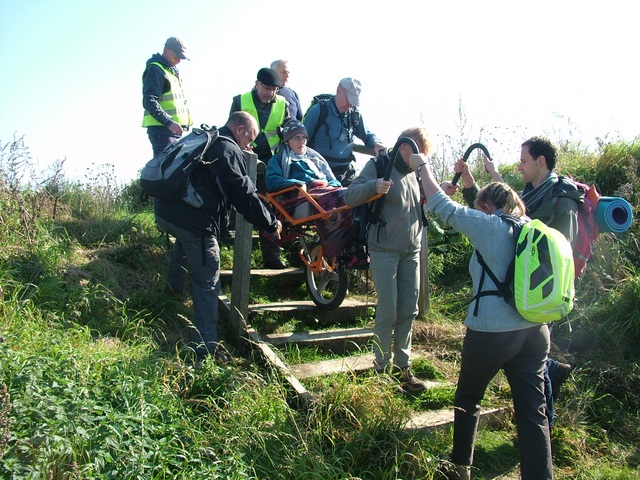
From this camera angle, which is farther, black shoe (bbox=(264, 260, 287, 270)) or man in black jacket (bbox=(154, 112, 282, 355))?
black shoe (bbox=(264, 260, 287, 270))

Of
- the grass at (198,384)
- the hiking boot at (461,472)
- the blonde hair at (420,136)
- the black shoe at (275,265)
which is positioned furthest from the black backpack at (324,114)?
the hiking boot at (461,472)

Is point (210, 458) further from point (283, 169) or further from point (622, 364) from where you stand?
point (622, 364)

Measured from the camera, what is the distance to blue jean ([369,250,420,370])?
4339 millimetres

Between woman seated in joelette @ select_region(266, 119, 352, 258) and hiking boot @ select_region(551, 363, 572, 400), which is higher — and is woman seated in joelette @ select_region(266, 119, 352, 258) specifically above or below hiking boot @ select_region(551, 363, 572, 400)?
above

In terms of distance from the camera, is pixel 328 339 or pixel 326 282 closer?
pixel 328 339

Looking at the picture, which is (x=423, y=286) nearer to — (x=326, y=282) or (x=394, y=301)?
(x=326, y=282)

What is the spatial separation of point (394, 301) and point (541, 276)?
1479 millimetres

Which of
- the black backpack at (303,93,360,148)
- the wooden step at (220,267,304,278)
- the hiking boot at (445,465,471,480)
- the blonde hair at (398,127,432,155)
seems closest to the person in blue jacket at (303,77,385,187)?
the black backpack at (303,93,360,148)

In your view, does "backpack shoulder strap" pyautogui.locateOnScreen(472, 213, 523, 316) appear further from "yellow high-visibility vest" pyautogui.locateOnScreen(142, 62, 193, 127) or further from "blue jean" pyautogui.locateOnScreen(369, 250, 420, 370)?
"yellow high-visibility vest" pyautogui.locateOnScreen(142, 62, 193, 127)

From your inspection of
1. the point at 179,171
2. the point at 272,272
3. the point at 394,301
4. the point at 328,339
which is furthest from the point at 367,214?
the point at 272,272

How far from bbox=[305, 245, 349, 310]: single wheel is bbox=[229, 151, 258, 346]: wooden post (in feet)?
2.48

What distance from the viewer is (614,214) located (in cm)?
393

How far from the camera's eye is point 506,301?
316 centimetres

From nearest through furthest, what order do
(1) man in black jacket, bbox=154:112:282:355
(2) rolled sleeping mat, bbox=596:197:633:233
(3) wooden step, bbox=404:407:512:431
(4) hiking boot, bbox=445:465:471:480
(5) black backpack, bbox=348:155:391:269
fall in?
(4) hiking boot, bbox=445:465:471:480 → (2) rolled sleeping mat, bbox=596:197:633:233 → (3) wooden step, bbox=404:407:512:431 → (5) black backpack, bbox=348:155:391:269 → (1) man in black jacket, bbox=154:112:282:355
